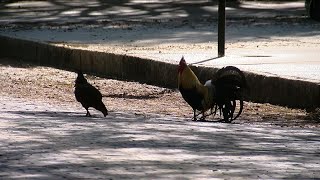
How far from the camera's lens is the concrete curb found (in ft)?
44.6

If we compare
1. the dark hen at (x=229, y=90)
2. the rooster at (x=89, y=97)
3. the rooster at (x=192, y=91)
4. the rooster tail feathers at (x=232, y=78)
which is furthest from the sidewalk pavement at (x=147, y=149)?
the rooster tail feathers at (x=232, y=78)

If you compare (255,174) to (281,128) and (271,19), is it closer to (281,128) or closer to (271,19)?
(281,128)

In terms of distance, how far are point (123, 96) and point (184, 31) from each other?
866 cm

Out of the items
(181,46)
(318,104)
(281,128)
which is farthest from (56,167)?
(181,46)

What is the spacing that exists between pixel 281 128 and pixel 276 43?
8933mm

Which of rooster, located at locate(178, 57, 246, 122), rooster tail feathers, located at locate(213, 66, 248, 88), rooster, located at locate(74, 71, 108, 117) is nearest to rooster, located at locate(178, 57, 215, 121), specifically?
rooster, located at locate(178, 57, 246, 122)

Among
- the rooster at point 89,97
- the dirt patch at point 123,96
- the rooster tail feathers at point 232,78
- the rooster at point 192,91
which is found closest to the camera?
the rooster at point 89,97

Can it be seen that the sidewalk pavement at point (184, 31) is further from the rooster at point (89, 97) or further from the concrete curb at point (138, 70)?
the rooster at point (89, 97)

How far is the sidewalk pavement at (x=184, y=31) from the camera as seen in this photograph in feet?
55.2

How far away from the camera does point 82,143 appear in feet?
30.3

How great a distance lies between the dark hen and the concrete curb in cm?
106

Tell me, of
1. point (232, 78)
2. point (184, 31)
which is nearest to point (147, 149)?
point (232, 78)

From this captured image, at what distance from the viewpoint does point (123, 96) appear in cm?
1517

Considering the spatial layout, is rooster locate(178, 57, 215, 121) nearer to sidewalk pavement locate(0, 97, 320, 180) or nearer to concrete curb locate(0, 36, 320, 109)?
sidewalk pavement locate(0, 97, 320, 180)
